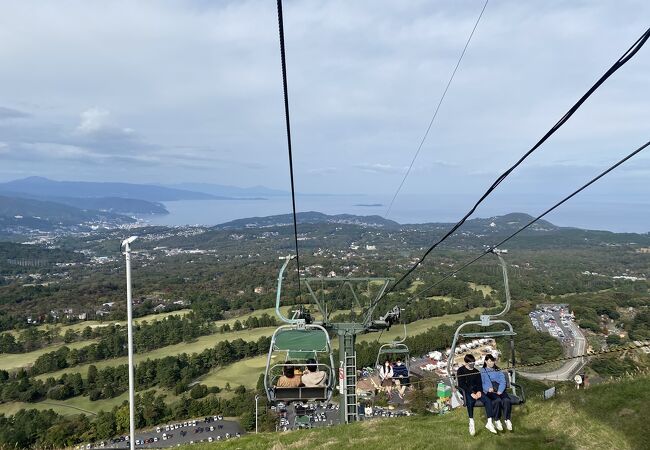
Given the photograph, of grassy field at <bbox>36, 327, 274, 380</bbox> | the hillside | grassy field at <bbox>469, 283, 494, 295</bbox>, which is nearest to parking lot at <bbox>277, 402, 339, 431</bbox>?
grassy field at <bbox>36, 327, 274, 380</bbox>

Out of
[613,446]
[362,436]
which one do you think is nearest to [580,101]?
[613,446]

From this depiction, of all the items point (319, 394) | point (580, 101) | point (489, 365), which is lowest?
point (319, 394)

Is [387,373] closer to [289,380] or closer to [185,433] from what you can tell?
[289,380]

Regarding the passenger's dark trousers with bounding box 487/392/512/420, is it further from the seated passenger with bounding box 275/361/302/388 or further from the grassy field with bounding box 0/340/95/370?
the grassy field with bounding box 0/340/95/370

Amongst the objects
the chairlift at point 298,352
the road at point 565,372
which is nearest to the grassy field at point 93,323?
the road at point 565,372

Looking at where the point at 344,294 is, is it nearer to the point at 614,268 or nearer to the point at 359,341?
the point at 359,341

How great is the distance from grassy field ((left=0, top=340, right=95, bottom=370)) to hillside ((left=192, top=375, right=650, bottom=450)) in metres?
60.5

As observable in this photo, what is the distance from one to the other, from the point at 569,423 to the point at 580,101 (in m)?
5.65

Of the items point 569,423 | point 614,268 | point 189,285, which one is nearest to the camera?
point 569,423

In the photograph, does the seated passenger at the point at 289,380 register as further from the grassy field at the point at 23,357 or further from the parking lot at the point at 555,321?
the grassy field at the point at 23,357

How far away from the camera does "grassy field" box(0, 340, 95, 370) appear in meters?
55.6

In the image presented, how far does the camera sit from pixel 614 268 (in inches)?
3922

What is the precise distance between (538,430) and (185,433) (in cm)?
3602

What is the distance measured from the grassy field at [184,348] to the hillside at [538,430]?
53.4m
